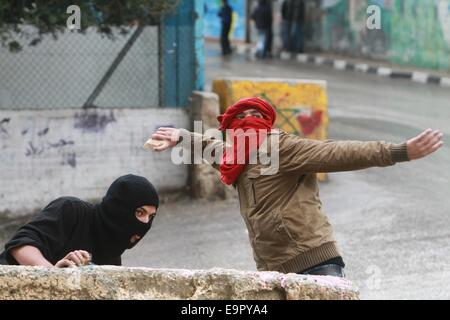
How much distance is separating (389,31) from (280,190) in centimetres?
1875

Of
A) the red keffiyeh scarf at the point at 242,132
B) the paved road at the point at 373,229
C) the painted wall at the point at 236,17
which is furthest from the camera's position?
the painted wall at the point at 236,17

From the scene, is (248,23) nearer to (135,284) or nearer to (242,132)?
(242,132)

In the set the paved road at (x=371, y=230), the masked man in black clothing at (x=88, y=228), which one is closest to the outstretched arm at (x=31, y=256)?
the masked man in black clothing at (x=88, y=228)

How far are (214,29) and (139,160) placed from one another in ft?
70.0

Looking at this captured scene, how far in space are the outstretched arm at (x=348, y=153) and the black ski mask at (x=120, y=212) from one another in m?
0.65

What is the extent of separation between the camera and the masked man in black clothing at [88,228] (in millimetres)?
3982

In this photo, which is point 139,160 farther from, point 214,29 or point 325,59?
point 214,29

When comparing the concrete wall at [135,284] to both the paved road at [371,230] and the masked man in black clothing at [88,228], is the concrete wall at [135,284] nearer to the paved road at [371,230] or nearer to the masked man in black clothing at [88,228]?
the masked man in black clothing at [88,228]

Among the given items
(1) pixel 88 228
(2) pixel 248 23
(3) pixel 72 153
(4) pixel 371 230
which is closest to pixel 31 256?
(1) pixel 88 228

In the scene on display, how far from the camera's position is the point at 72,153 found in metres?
9.38

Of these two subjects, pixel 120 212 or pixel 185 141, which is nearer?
pixel 120 212

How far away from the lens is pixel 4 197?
9.15m
